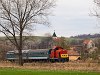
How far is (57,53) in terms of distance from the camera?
180ft

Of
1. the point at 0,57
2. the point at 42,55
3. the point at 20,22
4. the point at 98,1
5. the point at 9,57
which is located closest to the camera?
the point at 98,1

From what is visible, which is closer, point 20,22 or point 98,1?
point 98,1

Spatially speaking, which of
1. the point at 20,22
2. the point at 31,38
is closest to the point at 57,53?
the point at 31,38

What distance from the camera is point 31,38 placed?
47000mm

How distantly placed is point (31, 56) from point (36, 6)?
13.2 metres

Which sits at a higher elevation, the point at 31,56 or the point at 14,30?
the point at 14,30

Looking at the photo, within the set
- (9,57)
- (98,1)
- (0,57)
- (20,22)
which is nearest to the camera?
(98,1)

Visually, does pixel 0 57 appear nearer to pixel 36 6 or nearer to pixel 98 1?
pixel 36 6

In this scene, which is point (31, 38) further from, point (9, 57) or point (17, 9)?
point (9, 57)

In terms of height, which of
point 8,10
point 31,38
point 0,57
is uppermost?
point 8,10

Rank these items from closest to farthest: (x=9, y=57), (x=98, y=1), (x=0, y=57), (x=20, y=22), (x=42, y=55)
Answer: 1. (x=98, y=1)
2. (x=20, y=22)
3. (x=42, y=55)
4. (x=9, y=57)
5. (x=0, y=57)

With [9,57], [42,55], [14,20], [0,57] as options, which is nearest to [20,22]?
[14,20]

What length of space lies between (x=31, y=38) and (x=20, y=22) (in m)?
3.55

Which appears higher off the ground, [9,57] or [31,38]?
[31,38]
